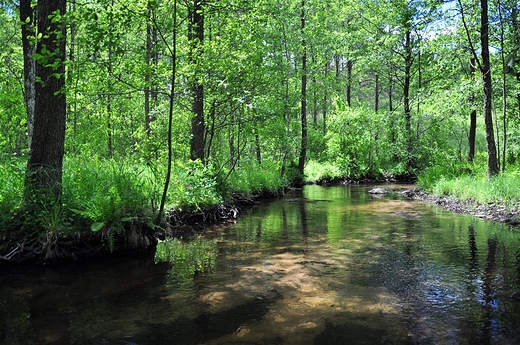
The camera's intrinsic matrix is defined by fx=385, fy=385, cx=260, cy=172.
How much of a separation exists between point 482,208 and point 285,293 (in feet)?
29.5

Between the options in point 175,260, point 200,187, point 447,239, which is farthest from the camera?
point 200,187

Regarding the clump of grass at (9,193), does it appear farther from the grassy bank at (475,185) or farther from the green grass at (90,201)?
the grassy bank at (475,185)

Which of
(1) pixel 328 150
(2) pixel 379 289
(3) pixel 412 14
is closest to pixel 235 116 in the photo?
(2) pixel 379 289

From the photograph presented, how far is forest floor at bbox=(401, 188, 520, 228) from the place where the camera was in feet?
33.3

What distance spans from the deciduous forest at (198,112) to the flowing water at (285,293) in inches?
46.1

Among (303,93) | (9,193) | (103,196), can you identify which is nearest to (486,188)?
(103,196)

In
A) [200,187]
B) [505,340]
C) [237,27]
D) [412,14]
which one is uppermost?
[412,14]

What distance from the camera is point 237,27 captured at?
35.6 feet

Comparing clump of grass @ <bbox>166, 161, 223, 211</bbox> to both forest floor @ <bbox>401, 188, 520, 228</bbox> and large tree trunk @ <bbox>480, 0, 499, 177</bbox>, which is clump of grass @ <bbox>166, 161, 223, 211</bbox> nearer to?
forest floor @ <bbox>401, 188, 520, 228</bbox>

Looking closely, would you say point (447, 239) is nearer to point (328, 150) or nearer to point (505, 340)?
point (505, 340)

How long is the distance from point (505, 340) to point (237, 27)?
9.56 meters

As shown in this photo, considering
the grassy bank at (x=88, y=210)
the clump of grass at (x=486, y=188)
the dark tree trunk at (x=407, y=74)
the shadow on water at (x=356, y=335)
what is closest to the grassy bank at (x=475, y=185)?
the clump of grass at (x=486, y=188)

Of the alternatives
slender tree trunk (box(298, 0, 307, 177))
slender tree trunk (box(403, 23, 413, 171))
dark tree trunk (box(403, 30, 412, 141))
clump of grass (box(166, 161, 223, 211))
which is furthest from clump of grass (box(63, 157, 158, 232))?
dark tree trunk (box(403, 30, 412, 141))

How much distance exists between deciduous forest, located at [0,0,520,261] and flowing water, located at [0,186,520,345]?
117 cm
